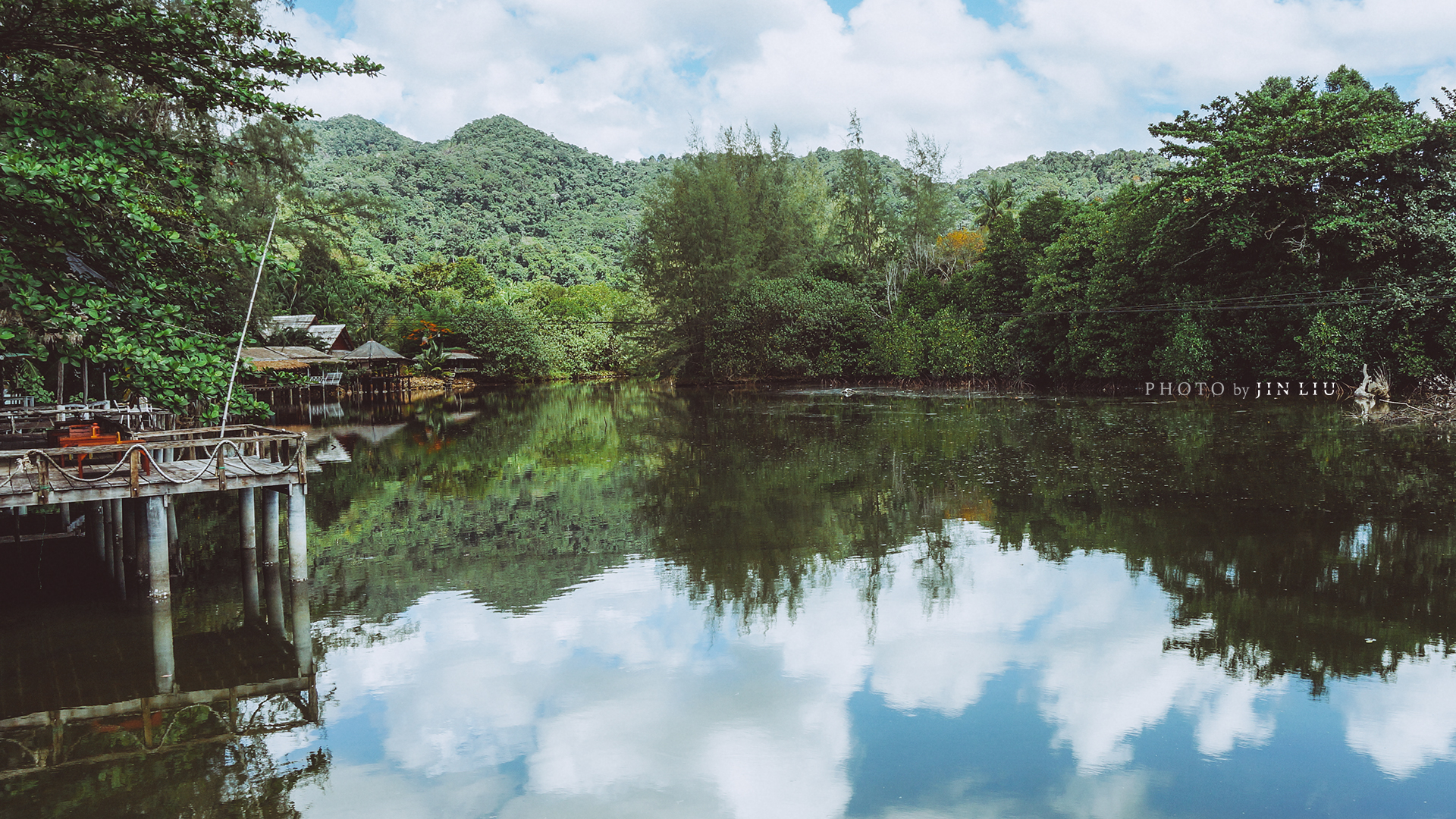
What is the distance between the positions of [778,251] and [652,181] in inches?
2162

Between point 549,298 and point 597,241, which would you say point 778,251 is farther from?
point 597,241

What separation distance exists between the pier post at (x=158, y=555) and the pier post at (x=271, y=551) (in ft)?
3.02

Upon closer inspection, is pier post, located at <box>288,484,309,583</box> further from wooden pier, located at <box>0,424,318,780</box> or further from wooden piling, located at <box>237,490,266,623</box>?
wooden piling, located at <box>237,490,266,623</box>

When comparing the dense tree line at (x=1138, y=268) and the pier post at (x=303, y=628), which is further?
the dense tree line at (x=1138, y=268)

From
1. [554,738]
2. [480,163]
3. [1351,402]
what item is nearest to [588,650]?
[554,738]

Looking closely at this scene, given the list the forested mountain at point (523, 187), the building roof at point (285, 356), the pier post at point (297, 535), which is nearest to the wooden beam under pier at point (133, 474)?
the pier post at point (297, 535)

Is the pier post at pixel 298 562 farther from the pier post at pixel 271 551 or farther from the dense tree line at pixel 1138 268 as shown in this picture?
the dense tree line at pixel 1138 268

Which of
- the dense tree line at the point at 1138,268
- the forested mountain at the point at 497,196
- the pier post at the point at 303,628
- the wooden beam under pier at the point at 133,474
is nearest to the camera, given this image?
the pier post at the point at 303,628

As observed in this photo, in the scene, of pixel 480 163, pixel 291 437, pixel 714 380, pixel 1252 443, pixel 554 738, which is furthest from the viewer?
pixel 480 163

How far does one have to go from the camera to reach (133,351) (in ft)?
24.2

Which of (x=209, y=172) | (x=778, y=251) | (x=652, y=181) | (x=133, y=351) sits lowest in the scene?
(x=133, y=351)

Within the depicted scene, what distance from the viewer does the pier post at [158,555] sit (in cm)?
871

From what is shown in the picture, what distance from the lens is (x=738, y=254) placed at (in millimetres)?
47562

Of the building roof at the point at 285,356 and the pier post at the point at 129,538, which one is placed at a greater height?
the building roof at the point at 285,356
